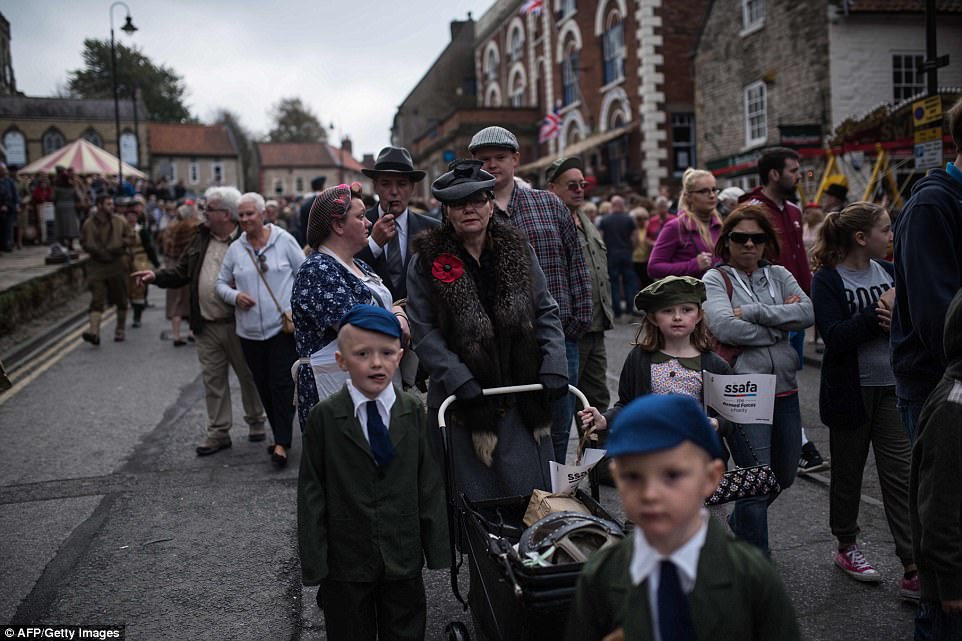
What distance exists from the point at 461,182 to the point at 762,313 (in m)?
1.80

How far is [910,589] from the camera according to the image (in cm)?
416

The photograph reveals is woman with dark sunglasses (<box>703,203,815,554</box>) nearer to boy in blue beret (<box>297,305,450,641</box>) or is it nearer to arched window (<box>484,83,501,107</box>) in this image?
boy in blue beret (<box>297,305,450,641</box>)

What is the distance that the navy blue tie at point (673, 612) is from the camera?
198 cm

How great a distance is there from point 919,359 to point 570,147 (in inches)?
1241

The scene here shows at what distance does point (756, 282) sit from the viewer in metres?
4.71

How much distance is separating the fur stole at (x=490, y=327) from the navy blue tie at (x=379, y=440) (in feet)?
2.05

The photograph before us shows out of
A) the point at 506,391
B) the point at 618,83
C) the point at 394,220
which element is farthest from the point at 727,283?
the point at 618,83

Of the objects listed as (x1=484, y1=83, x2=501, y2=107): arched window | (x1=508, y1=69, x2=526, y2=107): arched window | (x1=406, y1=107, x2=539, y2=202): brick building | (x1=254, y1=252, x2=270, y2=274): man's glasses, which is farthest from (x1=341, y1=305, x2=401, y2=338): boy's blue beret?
(x1=484, y1=83, x2=501, y2=107): arched window

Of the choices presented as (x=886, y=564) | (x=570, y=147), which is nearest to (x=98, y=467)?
(x=886, y=564)

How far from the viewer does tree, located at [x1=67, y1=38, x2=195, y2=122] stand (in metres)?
79.1

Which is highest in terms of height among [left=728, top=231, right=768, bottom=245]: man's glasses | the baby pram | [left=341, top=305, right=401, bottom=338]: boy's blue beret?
[left=728, top=231, right=768, bottom=245]: man's glasses

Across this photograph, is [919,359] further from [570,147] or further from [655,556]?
[570,147]

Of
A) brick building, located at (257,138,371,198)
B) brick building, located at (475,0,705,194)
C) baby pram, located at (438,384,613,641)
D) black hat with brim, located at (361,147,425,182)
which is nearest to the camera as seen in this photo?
baby pram, located at (438,384,613,641)

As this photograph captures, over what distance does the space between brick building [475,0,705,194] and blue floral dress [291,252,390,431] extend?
981 inches
